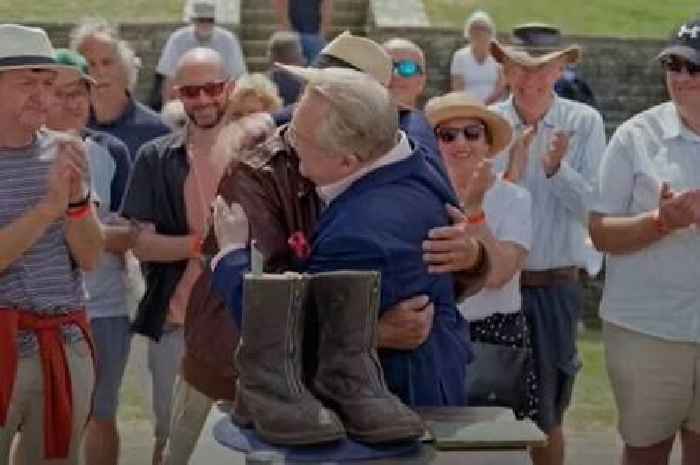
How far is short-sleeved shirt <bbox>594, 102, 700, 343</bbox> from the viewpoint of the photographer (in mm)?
6098

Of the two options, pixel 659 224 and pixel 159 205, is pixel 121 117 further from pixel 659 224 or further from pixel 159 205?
pixel 659 224

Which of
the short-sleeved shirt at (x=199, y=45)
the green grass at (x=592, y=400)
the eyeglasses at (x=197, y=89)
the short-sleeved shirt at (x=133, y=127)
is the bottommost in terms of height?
the green grass at (x=592, y=400)

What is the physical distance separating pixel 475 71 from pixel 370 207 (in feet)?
35.8

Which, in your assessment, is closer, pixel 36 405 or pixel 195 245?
pixel 36 405

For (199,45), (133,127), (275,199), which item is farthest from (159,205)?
(199,45)

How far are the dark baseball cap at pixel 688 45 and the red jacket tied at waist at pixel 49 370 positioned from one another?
2364mm

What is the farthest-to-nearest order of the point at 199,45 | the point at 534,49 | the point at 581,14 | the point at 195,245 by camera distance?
the point at 581,14, the point at 199,45, the point at 534,49, the point at 195,245

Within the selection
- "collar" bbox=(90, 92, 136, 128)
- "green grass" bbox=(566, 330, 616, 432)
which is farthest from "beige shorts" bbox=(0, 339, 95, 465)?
"green grass" bbox=(566, 330, 616, 432)

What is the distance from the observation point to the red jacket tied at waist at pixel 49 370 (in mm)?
5480

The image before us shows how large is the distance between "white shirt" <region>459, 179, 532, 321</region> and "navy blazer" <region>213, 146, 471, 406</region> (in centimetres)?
209

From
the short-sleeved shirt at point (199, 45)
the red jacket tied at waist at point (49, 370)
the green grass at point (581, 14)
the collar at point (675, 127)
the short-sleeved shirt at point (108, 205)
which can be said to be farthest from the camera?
the green grass at point (581, 14)

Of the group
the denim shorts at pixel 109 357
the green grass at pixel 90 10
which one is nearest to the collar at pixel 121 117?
the denim shorts at pixel 109 357

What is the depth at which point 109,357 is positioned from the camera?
23.5ft

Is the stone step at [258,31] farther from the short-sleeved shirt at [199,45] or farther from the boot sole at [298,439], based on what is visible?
the boot sole at [298,439]
